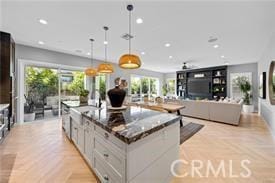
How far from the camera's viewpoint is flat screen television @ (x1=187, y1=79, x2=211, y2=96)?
10156 mm

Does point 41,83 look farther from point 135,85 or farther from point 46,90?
point 135,85

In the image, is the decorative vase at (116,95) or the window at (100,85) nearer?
the decorative vase at (116,95)

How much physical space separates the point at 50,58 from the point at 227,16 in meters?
5.99

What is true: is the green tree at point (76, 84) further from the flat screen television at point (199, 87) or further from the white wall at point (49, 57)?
the flat screen television at point (199, 87)

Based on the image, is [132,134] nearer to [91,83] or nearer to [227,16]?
[227,16]

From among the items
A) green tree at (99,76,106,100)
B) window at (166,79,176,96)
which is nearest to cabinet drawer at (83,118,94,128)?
green tree at (99,76,106,100)

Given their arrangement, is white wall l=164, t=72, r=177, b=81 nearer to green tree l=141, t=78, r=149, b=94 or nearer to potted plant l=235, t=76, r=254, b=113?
green tree l=141, t=78, r=149, b=94

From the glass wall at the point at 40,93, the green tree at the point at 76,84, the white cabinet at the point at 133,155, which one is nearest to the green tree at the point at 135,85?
the green tree at the point at 76,84

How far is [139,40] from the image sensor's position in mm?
4613

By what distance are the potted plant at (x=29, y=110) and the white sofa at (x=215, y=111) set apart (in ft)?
20.2

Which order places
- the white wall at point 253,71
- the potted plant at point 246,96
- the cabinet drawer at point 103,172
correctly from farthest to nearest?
1. the white wall at point 253,71
2. the potted plant at point 246,96
3. the cabinet drawer at point 103,172

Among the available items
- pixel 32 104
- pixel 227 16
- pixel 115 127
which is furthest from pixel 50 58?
pixel 227 16

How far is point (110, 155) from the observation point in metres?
1.62

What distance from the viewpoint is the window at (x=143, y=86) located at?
1064 centimetres
